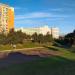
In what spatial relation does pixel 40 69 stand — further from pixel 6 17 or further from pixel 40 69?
pixel 6 17

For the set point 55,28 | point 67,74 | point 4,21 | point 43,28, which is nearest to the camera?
point 67,74

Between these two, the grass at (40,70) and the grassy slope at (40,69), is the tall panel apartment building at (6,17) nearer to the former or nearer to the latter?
the grassy slope at (40,69)

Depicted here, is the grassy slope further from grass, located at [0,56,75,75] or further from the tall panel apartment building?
the tall panel apartment building

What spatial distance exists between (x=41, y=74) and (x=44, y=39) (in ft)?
248

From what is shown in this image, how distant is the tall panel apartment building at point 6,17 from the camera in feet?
326

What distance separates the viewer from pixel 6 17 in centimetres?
10169

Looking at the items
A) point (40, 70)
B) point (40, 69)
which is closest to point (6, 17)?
point (40, 69)

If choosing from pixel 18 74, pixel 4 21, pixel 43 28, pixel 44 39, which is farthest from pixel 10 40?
pixel 43 28

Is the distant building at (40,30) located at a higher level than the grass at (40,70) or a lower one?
higher

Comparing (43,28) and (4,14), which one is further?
(43,28)

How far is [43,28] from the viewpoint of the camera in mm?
165875

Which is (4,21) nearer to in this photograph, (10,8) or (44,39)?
(10,8)

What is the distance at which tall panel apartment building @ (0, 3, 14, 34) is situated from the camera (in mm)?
99425

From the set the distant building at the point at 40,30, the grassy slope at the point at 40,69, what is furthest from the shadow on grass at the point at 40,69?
the distant building at the point at 40,30
